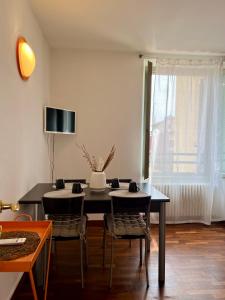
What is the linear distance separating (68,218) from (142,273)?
89 cm

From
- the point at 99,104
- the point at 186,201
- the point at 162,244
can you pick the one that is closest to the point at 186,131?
the point at 186,201


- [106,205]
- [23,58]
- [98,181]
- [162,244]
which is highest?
[23,58]

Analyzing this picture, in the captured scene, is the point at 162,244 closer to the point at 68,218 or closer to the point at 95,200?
the point at 95,200

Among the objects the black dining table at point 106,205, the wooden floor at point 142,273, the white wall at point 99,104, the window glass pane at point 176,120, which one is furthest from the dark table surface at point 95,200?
the window glass pane at point 176,120

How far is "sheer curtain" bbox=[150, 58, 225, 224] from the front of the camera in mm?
3930

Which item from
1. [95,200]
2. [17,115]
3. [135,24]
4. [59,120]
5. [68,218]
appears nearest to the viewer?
[17,115]

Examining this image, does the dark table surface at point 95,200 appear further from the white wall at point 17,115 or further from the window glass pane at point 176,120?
the window glass pane at point 176,120

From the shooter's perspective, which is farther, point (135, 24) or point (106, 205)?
point (135, 24)

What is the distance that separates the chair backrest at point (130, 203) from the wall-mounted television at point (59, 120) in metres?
1.40

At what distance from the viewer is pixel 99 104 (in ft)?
12.9

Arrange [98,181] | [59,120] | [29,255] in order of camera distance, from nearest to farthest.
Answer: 1. [29,255]
2. [98,181]
3. [59,120]

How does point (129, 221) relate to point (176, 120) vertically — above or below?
below

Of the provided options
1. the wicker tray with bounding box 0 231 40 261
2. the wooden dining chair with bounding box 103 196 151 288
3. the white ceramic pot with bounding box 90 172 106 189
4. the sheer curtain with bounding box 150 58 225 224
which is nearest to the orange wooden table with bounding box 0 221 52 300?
the wicker tray with bounding box 0 231 40 261

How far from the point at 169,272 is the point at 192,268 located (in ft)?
0.85
